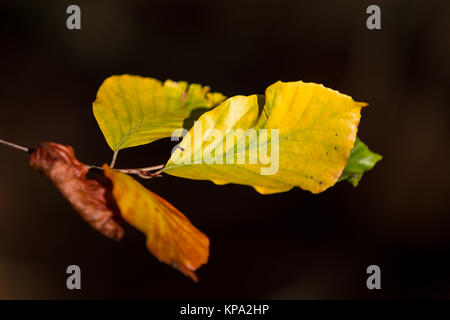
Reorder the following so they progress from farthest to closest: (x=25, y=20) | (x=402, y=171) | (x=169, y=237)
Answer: (x=402, y=171) → (x=25, y=20) → (x=169, y=237)

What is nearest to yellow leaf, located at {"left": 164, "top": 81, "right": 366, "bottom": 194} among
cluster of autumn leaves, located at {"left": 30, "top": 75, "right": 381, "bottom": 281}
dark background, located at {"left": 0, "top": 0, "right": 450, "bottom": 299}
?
cluster of autumn leaves, located at {"left": 30, "top": 75, "right": 381, "bottom": 281}

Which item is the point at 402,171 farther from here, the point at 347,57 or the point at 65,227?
the point at 65,227

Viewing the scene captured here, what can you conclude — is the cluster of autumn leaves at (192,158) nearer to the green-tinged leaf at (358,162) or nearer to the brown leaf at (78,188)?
the brown leaf at (78,188)

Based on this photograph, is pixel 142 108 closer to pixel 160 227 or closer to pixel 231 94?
pixel 160 227

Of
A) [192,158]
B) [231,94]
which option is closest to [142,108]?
[192,158]

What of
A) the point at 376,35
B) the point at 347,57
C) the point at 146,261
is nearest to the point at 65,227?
the point at 146,261

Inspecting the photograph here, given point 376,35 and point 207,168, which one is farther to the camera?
point 376,35

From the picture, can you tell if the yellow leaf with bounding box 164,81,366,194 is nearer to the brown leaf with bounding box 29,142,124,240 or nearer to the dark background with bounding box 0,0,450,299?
the brown leaf with bounding box 29,142,124,240

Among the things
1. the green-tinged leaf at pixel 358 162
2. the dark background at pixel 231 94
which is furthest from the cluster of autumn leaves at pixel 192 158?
the dark background at pixel 231 94
